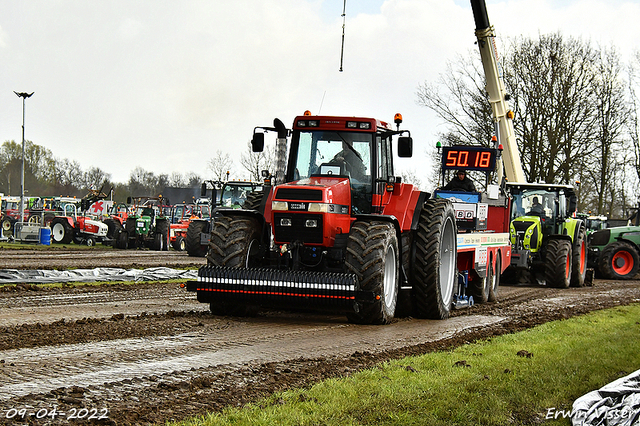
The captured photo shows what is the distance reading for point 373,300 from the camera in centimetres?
882

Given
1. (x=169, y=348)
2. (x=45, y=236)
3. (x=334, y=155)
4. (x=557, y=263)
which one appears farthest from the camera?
(x=45, y=236)

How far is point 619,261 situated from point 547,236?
612cm

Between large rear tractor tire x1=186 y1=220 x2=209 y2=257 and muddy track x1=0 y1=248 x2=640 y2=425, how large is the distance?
13828 mm

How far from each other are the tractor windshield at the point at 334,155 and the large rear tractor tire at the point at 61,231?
87.5ft

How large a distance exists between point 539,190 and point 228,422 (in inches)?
662

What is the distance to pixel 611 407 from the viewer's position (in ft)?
15.2

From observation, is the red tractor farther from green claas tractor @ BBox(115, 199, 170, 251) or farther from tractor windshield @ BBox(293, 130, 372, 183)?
green claas tractor @ BBox(115, 199, 170, 251)

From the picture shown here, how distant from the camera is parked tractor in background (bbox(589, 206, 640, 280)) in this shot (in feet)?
76.4

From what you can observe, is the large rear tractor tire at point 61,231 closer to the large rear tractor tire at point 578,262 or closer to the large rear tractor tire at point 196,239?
the large rear tractor tire at point 196,239

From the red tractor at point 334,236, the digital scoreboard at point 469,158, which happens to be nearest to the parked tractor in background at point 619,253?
the digital scoreboard at point 469,158

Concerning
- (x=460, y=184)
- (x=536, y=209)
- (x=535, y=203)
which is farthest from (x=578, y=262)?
(x=460, y=184)

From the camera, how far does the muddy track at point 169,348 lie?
5027 millimetres

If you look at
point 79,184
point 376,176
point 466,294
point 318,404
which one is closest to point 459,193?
A: point 466,294

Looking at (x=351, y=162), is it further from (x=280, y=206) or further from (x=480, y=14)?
(x=480, y=14)
